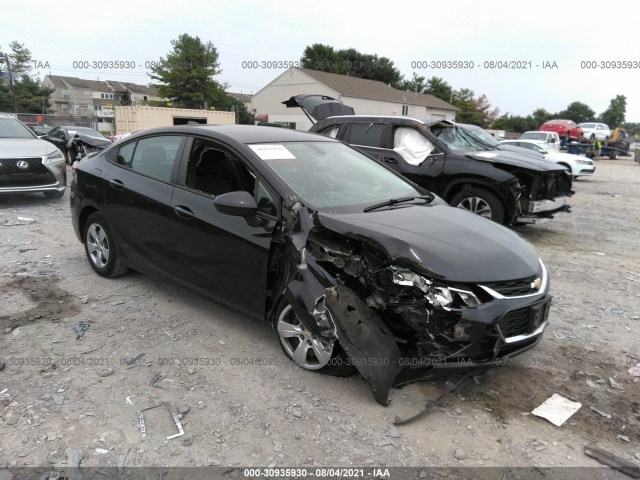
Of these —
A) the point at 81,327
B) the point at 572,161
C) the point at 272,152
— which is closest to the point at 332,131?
the point at 272,152

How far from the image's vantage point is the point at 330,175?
3.84 meters

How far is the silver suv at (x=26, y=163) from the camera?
26.9 feet

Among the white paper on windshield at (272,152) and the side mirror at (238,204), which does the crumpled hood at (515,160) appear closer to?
the white paper on windshield at (272,152)

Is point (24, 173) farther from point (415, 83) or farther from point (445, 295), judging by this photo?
point (415, 83)

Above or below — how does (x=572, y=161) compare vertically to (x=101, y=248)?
above

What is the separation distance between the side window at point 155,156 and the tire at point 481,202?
431cm

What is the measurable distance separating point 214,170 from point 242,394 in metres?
1.85

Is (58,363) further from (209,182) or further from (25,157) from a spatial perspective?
(25,157)

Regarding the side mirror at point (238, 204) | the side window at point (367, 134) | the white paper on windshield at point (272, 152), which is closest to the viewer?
the side mirror at point (238, 204)

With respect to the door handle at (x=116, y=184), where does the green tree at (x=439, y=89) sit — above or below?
above

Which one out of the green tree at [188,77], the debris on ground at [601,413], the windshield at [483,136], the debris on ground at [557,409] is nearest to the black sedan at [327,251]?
the debris on ground at [557,409]

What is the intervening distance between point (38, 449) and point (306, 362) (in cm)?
A: 164

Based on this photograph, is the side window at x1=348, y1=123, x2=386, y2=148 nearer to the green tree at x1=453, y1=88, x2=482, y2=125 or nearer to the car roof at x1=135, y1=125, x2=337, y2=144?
the car roof at x1=135, y1=125, x2=337, y2=144

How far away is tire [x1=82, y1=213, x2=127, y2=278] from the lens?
4.70 meters
